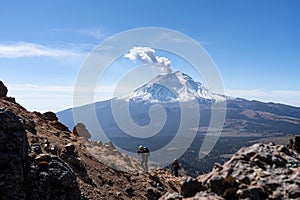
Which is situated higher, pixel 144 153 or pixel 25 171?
pixel 144 153

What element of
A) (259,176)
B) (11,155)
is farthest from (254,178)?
(11,155)

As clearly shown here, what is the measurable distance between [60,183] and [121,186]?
10.2 metres

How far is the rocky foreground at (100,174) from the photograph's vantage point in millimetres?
14609

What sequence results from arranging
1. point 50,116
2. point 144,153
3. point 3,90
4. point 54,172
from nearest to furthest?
point 54,172 < point 144,153 < point 3,90 < point 50,116

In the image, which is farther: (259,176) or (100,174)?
(100,174)

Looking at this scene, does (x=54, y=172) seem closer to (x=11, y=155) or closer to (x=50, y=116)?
(x=11, y=155)

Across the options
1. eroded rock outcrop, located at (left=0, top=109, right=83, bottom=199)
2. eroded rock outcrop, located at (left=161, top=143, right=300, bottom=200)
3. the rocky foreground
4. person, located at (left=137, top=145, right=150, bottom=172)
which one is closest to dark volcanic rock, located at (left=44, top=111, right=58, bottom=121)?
the rocky foreground

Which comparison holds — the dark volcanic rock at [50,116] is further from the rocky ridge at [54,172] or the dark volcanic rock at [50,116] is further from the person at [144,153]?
the person at [144,153]

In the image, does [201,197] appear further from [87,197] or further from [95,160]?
[95,160]

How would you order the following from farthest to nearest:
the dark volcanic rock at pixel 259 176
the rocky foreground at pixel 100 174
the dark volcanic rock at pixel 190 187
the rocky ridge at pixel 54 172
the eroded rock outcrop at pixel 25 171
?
the rocky ridge at pixel 54 172
the eroded rock outcrop at pixel 25 171
the dark volcanic rock at pixel 190 187
the rocky foreground at pixel 100 174
the dark volcanic rock at pixel 259 176

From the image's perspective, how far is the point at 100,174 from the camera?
33.8m

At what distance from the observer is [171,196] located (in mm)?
15297

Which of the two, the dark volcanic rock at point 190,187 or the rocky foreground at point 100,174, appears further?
the dark volcanic rock at point 190,187

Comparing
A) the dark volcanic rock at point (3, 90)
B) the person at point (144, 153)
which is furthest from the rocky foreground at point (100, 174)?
the person at point (144, 153)
